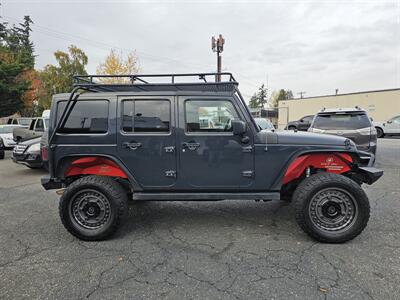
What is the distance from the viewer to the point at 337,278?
2678mm

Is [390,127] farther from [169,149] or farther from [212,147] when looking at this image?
[169,149]

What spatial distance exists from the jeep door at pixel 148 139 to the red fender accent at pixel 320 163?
5.08 feet

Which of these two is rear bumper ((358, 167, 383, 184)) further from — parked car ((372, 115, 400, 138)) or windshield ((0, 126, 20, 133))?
parked car ((372, 115, 400, 138))

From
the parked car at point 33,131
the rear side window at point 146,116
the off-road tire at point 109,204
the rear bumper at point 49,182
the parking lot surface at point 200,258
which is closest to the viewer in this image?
the parking lot surface at point 200,258

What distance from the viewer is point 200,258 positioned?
10.2 ft

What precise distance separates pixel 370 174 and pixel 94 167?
3.70 meters

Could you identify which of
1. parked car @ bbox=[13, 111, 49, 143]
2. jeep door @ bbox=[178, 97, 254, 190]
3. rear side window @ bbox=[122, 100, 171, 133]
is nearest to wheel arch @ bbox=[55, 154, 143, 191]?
rear side window @ bbox=[122, 100, 171, 133]

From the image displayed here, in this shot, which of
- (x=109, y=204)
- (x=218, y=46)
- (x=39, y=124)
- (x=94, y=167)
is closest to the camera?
(x=109, y=204)

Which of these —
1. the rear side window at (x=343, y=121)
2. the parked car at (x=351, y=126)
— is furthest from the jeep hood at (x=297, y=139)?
the rear side window at (x=343, y=121)

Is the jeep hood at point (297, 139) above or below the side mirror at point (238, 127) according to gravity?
below

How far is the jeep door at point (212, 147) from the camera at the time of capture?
3.58m

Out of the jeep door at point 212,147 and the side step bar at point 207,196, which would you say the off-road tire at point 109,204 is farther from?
the jeep door at point 212,147

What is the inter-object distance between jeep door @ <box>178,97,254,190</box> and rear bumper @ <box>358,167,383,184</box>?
1527mm

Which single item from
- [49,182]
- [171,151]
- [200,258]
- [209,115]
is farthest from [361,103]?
[49,182]
